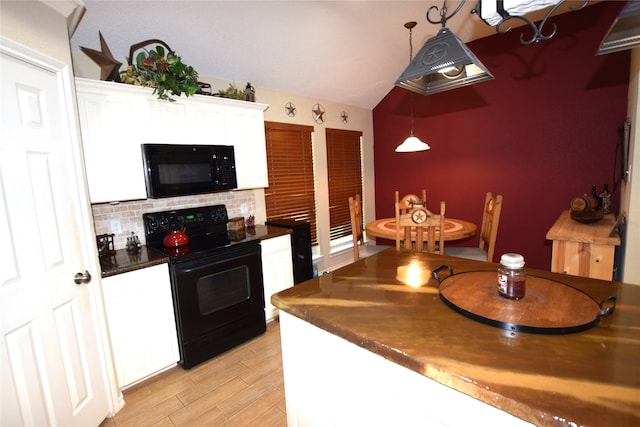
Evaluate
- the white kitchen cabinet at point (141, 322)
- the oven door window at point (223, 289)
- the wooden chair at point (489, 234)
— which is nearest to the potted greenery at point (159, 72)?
the white kitchen cabinet at point (141, 322)

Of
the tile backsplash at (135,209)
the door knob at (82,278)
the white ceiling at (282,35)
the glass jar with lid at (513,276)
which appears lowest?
the door knob at (82,278)

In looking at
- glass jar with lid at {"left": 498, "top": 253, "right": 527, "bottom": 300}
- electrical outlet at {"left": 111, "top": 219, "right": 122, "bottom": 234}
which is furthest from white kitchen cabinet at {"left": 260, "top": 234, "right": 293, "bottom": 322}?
glass jar with lid at {"left": 498, "top": 253, "right": 527, "bottom": 300}

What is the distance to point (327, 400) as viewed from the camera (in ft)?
3.93

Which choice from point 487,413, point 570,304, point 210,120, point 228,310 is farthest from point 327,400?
point 210,120

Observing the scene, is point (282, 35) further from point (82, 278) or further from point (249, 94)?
point (82, 278)

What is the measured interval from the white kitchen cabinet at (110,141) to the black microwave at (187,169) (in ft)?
0.30

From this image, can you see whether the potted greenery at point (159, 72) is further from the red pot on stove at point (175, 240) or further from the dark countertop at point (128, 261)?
the dark countertop at point (128, 261)

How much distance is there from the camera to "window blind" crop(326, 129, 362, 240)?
4.32m

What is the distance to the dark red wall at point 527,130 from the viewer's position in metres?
3.19

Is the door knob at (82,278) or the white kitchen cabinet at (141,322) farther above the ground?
the door knob at (82,278)

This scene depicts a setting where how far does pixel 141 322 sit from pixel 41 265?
83 cm

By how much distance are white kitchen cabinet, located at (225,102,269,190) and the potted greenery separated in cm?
56

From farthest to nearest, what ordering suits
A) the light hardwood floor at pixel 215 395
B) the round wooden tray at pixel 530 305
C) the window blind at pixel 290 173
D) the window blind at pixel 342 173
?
the window blind at pixel 342 173 < the window blind at pixel 290 173 < the light hardwood floor at pixel 215 395 < the round wooden tray at pixel 530 305

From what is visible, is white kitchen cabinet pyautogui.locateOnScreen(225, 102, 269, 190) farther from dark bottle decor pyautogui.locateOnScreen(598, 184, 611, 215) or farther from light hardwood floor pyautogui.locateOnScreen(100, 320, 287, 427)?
dark bottle decor pyautogui.locateOnScreen(598, 184, 611, 215)
